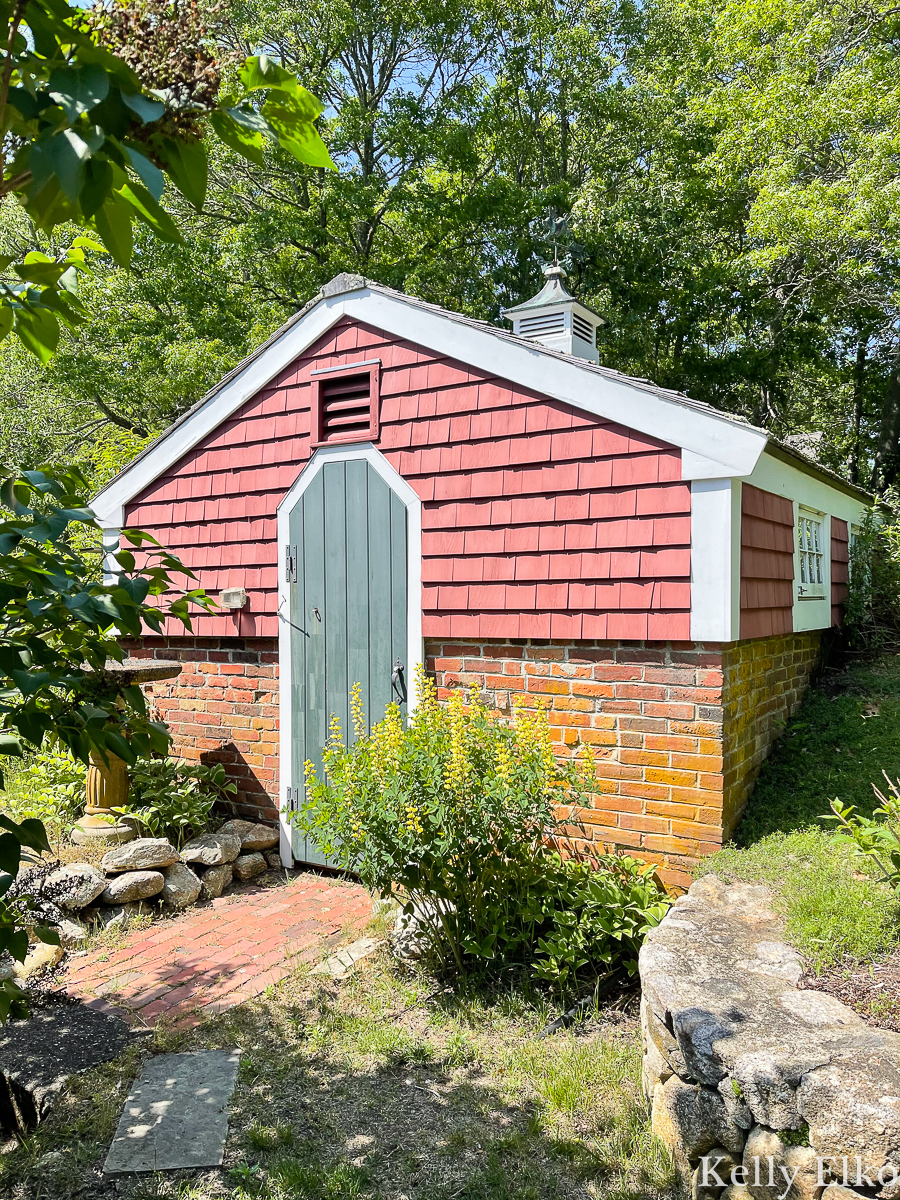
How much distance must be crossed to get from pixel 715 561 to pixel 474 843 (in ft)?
6.43

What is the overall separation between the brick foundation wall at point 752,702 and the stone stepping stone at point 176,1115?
2797 millimetres

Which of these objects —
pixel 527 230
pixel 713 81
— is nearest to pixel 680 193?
pixel 713 81

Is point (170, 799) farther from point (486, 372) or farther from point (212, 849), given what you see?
point (486, 372)

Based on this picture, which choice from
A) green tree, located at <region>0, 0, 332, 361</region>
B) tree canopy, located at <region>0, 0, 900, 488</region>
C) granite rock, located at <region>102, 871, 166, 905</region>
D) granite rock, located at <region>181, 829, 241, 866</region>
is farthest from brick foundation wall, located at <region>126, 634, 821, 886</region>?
tree canopy, located at <region>0, 0, 900, 488</region>

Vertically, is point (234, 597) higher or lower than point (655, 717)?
higher

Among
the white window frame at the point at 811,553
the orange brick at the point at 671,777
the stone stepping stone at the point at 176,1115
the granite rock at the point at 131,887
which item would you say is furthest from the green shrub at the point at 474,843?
the white window frame at the point at 811,553

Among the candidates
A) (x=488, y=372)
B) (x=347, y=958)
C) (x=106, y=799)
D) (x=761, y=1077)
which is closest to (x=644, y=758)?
(x=347, y=958)

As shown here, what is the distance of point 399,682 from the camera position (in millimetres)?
5496

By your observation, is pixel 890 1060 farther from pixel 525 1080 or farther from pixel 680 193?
pixel 680 193

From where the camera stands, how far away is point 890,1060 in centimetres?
235

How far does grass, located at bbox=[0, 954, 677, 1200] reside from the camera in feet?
8.90

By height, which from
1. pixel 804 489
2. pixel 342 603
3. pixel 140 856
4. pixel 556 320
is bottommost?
pixel 140 856

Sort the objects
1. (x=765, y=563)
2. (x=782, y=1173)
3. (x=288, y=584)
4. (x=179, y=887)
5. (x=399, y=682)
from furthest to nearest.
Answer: (x=288, y=584) < (x=399, y=682) < (x=179, y=887) < (x=765, y=563) < (x=782, y=1173)

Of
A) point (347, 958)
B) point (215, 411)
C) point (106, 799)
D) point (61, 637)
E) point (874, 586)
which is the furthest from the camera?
point (874, 586)
